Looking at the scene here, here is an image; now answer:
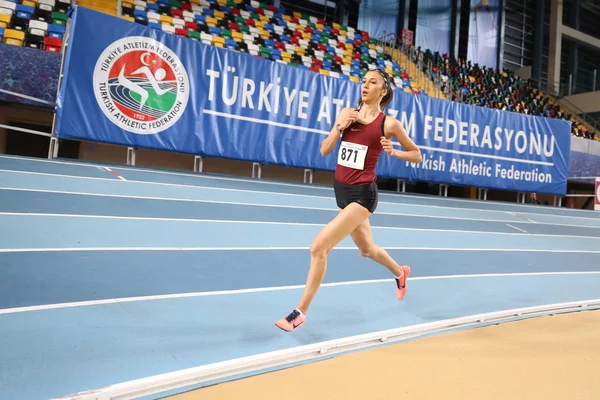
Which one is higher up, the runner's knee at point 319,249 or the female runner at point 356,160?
the female runner at point 356,160

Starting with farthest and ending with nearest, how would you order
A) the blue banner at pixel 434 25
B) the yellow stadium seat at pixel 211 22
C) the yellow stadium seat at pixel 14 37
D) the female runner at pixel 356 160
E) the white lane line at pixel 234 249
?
the blue banner at pixel 434 25, the yellow stadium seat at pixel 211 22, the yellow stadium seat at pixel 14 37, the white lane line at pixel 234 249, the female runner at pixel 356 160

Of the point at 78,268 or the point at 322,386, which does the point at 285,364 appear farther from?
the point at 78,268

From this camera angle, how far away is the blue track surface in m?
2.34

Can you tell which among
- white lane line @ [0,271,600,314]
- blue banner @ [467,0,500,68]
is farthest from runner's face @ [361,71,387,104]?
blue banner @ [467,0,500,68]

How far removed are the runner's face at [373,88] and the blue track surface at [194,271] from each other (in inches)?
59.6

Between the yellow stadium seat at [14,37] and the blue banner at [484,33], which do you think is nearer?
the yellow stadium seat at [14,37]

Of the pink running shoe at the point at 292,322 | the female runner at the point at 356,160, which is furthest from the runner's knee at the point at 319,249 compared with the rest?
the pink running shoe at the point at 292,322

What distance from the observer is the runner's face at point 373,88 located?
2836 millimetres

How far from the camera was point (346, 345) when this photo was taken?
2.63 metres

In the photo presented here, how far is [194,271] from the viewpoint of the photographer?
12.2 ft

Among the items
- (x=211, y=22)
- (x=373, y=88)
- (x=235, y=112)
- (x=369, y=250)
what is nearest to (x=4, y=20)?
(x=235, y=112)

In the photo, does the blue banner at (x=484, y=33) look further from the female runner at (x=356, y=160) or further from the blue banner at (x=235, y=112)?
the female runner at (x=356, y=160)

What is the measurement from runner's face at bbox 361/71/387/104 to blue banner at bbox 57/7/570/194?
550 centimetres

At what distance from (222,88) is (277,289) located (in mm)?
5459
